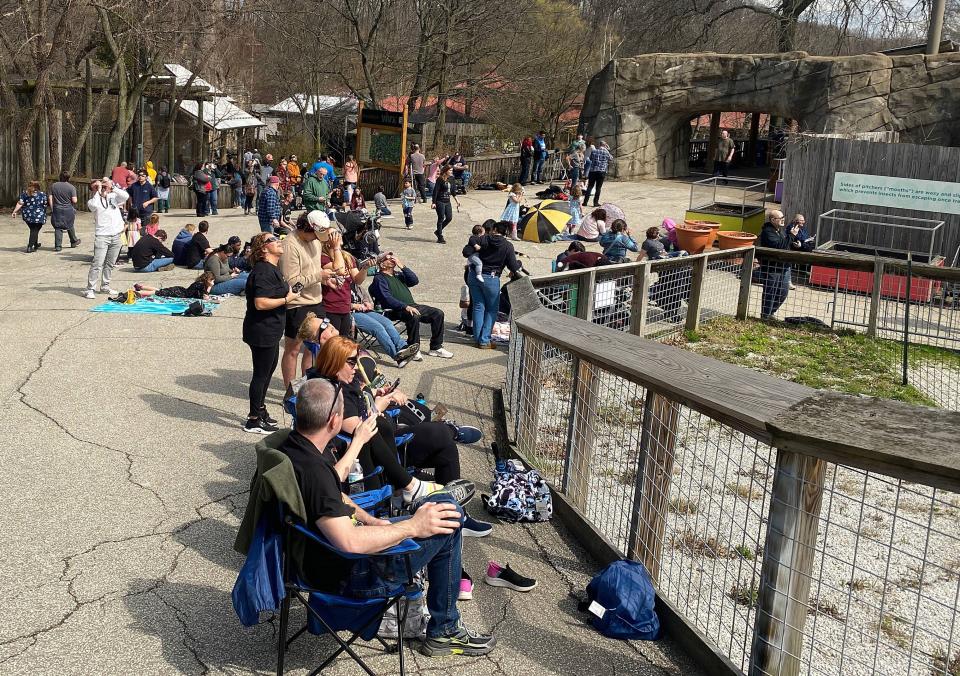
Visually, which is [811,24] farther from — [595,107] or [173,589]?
[173,589]

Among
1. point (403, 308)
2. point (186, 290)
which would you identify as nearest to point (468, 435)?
point (403, 308)

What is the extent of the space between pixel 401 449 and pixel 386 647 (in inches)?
76.1

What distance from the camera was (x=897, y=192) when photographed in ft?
67.5

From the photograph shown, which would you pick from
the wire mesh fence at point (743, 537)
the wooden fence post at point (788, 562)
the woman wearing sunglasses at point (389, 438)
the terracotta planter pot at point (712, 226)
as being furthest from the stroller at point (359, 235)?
the wooden fence post at point (788, 562)

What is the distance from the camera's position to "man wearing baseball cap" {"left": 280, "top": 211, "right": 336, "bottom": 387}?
8.55m

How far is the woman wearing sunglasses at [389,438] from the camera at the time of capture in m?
5.36

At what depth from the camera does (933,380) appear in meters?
11.5

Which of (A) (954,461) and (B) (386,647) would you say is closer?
(A) (954,461)

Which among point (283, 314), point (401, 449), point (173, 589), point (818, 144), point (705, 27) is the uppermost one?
point (705, 27)

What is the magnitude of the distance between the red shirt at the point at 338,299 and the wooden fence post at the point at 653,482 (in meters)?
5.01

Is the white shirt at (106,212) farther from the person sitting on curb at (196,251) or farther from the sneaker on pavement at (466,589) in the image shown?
the sneaker on pavement at (466,589)

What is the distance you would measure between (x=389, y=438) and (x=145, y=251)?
1183 cm

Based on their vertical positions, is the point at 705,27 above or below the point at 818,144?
above

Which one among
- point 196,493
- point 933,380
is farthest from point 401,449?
point 933,380
